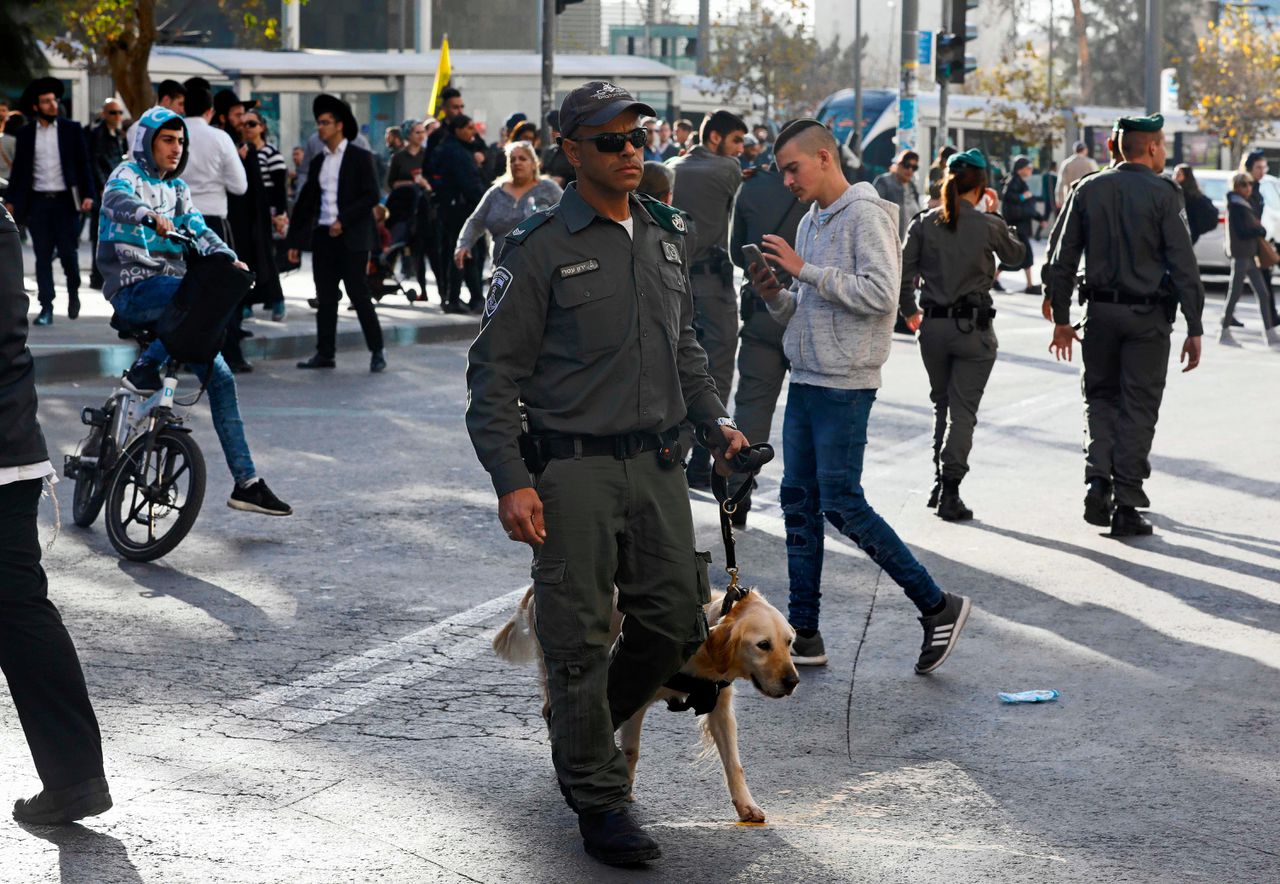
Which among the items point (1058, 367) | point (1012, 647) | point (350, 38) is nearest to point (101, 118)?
point (1058, 367)

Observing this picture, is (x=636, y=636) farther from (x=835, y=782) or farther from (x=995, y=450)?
(x=995, y=450)

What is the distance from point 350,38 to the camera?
6034 cm

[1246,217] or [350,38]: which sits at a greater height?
[350,38]

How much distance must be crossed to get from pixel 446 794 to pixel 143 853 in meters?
0.86

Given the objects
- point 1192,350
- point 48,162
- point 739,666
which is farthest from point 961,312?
point 48,162

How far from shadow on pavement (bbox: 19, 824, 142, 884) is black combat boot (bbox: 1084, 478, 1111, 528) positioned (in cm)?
591

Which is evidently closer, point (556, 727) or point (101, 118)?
point (556, 727)

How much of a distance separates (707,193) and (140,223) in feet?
9.54

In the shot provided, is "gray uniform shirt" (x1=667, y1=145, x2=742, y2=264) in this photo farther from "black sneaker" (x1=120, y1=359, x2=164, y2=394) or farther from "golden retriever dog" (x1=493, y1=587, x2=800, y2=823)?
"golden retriever dog" (x1=493, y1=587, x2=800, y2=823)

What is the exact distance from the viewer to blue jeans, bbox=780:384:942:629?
624 cm

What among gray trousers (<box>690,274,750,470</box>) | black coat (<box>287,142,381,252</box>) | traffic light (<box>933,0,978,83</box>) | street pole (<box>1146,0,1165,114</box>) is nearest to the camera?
gray trousers (<box>690,274,750,470</box>)

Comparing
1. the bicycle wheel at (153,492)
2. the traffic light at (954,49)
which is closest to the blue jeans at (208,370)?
the bicycle wheel at (153,492)

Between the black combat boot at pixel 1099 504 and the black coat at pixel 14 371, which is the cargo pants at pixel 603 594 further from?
the black combat boot at pixel 1099 504

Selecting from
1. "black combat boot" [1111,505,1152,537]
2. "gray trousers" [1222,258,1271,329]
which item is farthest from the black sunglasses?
"gray trousers" [1222,258,1271,329]
